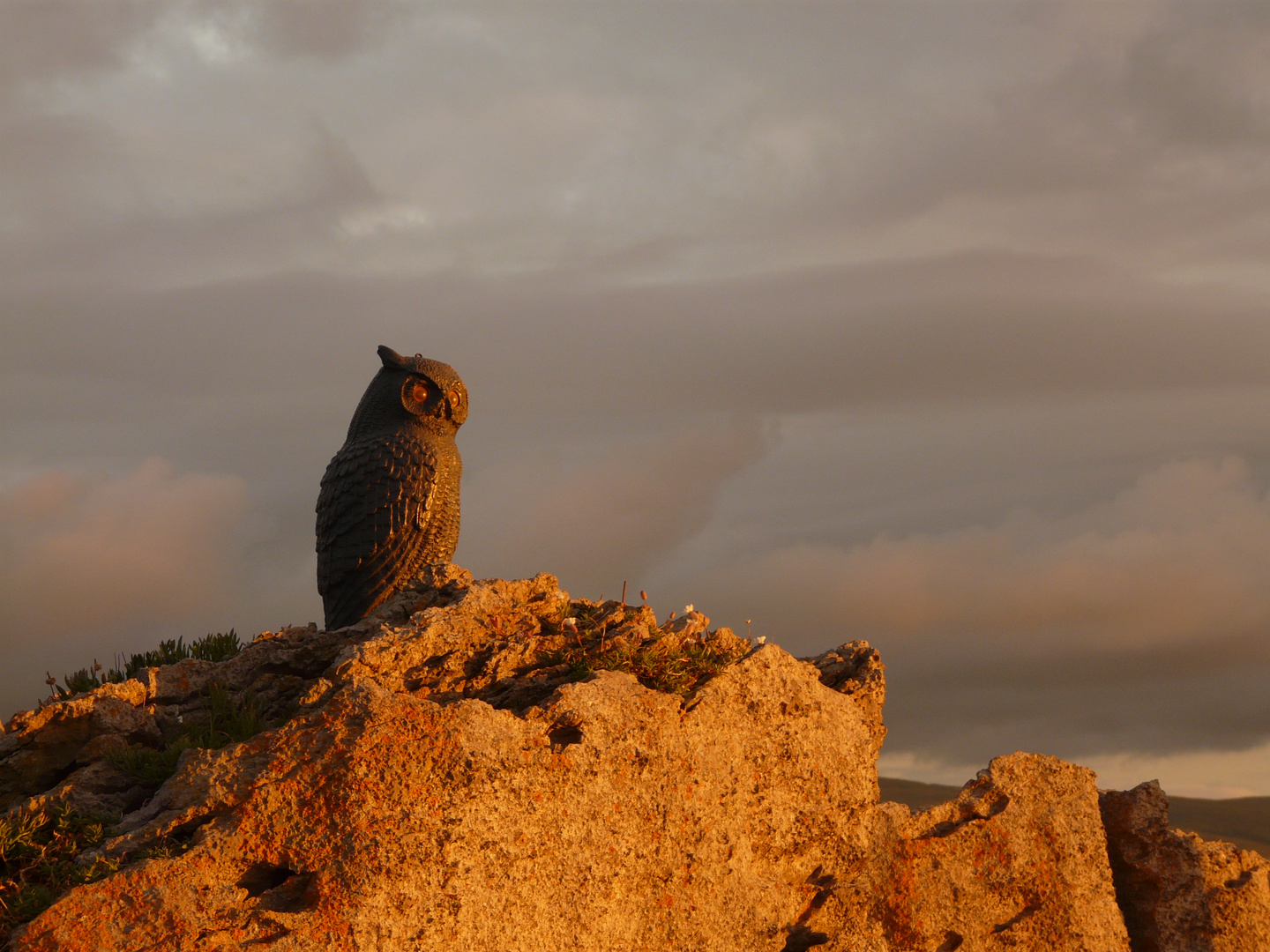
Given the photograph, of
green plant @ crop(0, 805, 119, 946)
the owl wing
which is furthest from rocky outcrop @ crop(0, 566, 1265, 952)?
the owl wing

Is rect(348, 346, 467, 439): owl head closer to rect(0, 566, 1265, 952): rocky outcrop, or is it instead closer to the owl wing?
the owl wing

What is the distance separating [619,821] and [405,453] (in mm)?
4320

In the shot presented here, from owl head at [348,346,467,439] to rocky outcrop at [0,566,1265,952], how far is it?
2.67m

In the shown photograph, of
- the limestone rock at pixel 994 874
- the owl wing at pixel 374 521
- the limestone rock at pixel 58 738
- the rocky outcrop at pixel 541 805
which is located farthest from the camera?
the owl wing at pixel 374 521

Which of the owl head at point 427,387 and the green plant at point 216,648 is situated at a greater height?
the owl head at point 427,387

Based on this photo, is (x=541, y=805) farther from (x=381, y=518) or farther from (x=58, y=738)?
(x=381, y=518)

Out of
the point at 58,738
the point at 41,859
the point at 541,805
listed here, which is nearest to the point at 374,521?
the point at 58,738

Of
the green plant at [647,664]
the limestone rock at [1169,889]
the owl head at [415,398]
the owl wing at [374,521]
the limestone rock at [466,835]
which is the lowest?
the limestone rock at [1169,889]

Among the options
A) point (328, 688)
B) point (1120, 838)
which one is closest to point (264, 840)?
point (328, 688)

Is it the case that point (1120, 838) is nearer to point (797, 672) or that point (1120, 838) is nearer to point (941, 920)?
point (941, 920)

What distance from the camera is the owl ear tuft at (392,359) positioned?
32.7ft

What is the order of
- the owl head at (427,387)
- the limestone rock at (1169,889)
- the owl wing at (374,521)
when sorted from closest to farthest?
the limestone rock at (1169,889) < the owl wing at (374,521) < the owl head at (427,387)

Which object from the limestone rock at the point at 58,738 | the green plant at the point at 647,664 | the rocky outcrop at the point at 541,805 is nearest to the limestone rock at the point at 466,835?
the rocky outcrop at the point at 541,805

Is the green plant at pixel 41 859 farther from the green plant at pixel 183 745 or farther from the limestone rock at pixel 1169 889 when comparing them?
the limestone rock at pixel 1169 889
